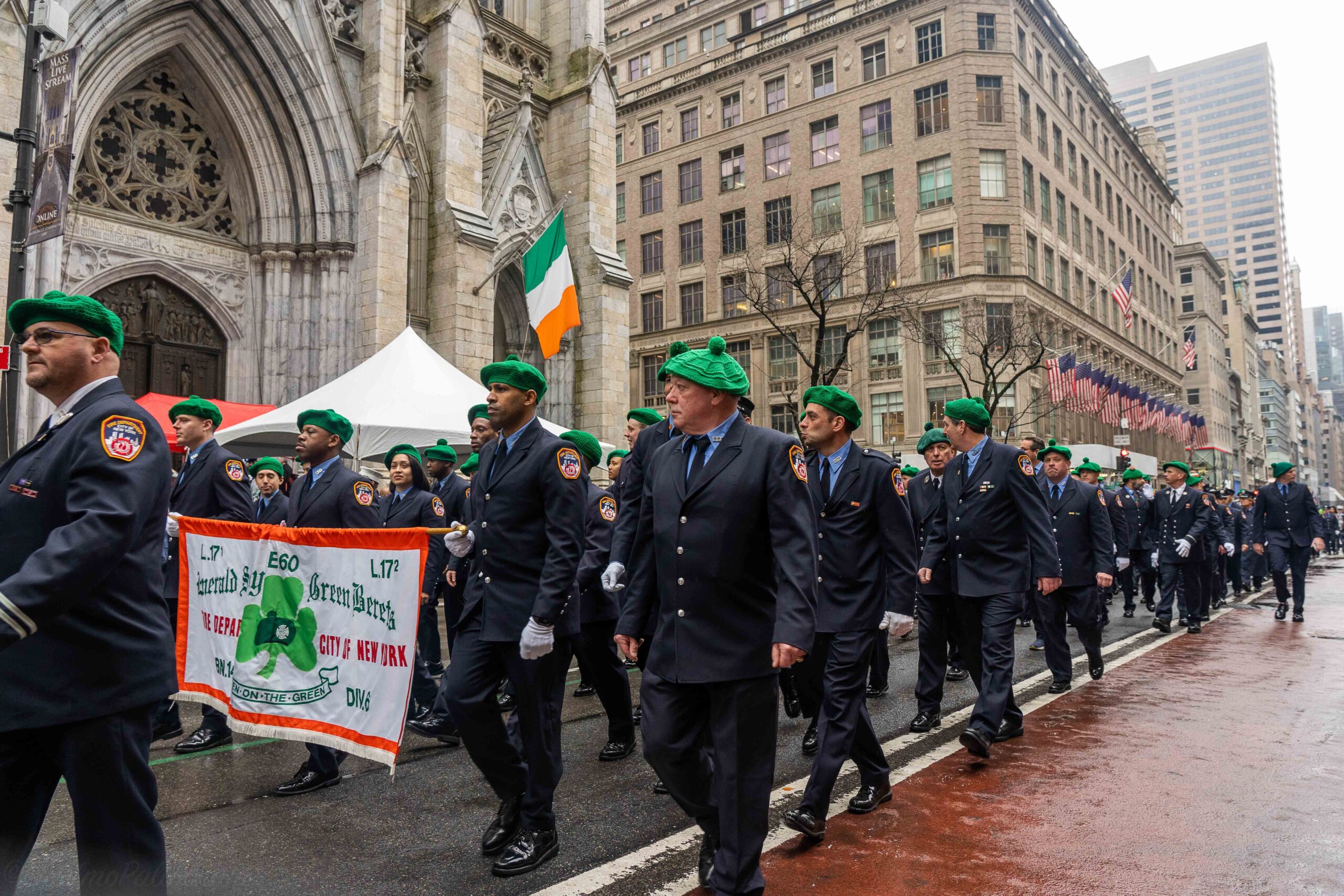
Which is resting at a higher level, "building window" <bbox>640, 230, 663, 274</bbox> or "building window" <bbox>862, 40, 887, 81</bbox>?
"building window" <bbox>862, 40, 887, 81</bbox>

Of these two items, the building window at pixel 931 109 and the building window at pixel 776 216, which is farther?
the building window at pixel 776 216

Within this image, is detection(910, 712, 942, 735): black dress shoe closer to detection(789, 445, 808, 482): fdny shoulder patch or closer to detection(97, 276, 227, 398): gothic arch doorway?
detection(789, 445, 808, 482): fdny shoulder patch

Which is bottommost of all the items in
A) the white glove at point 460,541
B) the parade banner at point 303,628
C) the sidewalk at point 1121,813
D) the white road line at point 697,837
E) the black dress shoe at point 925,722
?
the sidewalk at point 1121,813

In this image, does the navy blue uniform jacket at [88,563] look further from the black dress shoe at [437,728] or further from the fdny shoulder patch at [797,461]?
the black dress shoe at [437,728]

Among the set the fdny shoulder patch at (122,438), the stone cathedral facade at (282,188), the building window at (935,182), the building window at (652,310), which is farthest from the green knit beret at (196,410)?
the building window at (652,310)

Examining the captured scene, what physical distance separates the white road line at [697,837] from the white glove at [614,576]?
1406 millimetres

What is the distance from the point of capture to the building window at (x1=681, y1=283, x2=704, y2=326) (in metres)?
52.2

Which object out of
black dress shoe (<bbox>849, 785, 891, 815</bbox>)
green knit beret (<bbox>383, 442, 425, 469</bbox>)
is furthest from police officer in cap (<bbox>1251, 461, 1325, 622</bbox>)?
green knit beret (<bbox>383, 442, 425, 469</bbox>)

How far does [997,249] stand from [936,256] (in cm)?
278

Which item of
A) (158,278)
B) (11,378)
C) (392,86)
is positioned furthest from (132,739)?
(392,86)

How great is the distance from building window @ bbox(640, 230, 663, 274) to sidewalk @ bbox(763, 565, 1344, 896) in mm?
48084

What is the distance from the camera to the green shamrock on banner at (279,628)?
18.1ft

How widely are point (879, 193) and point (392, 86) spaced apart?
32.6 meters

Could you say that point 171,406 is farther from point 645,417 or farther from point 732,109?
point 732,109
